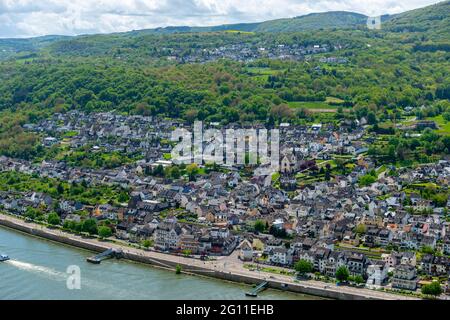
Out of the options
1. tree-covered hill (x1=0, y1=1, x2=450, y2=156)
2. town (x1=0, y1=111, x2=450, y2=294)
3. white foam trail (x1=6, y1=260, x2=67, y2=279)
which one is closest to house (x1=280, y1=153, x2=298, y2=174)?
town (x1=0, y1=111, x2=450, y2=294)

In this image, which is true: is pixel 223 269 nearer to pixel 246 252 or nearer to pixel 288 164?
pixel 246 252

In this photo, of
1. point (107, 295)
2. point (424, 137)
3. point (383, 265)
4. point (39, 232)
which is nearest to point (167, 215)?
point (39, 232)

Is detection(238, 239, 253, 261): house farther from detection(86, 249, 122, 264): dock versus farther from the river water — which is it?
detection(86, 249, 122, 264): dock

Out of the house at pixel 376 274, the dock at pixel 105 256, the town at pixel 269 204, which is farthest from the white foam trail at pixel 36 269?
the house at pixel 376 274

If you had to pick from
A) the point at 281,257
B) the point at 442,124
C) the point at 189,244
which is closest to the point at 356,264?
the point at 281,257

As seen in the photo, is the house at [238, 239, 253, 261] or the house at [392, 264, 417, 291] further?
the house at [238, 239, 253, 261]

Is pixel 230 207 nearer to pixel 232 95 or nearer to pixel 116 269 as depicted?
pixel 116 269
